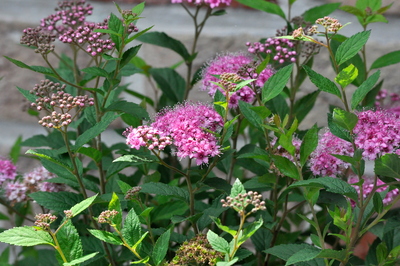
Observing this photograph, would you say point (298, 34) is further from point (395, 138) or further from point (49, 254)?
point (49, 254)

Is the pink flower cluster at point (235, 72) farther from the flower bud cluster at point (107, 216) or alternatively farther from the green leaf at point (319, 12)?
the flower bud cluster at point (107, 216)

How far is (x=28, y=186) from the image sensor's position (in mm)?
941

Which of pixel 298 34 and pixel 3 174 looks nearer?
pixel 298 34

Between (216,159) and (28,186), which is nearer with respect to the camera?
(216,159)

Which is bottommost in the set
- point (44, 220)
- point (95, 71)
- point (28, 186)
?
point (28, 186)

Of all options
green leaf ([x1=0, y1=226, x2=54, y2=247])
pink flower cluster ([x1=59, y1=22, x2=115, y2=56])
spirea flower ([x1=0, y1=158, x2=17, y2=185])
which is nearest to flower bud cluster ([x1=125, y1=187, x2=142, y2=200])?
green leaf ([x1=0, y1=226, x2=54, y2=247])

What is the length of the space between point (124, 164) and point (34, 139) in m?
0.26

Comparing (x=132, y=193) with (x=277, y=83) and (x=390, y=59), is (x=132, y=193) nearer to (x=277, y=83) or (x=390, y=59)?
(x=277, y=83)

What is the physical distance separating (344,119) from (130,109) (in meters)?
0.29

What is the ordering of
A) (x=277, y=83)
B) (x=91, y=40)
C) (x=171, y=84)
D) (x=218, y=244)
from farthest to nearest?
1. (x=171, y=84)
2. (x=91, y=40)
3. (x=277, y=83)
4. (x=218, y=244)

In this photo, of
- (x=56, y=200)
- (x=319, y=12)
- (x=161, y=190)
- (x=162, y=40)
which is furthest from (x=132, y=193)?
(x=319, y=12)

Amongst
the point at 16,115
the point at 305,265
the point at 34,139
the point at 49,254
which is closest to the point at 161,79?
the point at 34,139

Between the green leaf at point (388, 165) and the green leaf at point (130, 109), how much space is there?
11.9 inches

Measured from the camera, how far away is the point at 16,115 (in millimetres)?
1455
